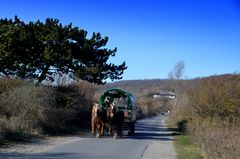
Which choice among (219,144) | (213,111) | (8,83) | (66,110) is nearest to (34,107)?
(8,83)

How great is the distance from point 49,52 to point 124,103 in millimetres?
7078

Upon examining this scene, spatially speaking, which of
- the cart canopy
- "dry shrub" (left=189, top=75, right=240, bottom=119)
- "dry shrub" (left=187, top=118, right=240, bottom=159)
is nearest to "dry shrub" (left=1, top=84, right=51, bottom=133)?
the cart canopy

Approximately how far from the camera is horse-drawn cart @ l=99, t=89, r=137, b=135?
34812 millimetres

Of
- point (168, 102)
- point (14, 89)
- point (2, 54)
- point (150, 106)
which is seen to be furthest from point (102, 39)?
point (168, 102)

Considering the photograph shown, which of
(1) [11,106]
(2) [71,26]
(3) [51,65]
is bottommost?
(1) [11,106]

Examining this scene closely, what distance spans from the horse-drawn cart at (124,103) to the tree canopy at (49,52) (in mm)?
3690

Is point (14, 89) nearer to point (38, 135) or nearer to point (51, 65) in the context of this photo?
point (38, 135)

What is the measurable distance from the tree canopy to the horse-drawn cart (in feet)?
12.1

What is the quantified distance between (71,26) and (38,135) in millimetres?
13619

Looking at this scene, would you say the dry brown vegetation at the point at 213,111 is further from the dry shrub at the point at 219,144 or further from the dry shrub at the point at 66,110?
the dry shrub at the point at 66,110

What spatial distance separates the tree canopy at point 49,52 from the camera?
127 feet

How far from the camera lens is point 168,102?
195 metres

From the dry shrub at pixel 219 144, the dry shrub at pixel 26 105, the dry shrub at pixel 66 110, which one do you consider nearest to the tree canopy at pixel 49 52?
the dry shrub at pixel 66 110

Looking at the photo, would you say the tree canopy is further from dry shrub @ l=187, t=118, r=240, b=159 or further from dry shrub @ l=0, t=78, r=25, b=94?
dry shrub @ l=187, t=118, r=240, b=159
